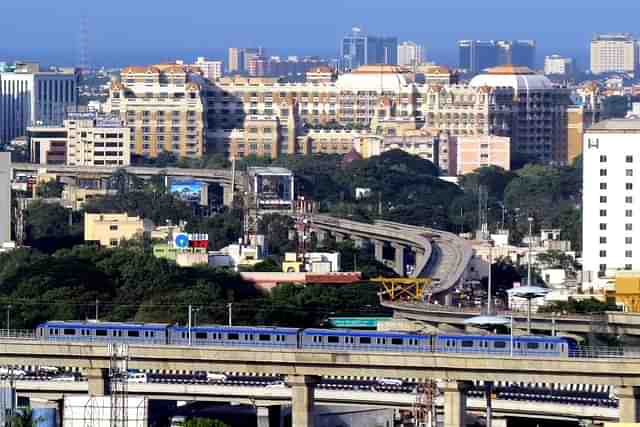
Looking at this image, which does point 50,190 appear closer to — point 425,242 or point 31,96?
point 425,242

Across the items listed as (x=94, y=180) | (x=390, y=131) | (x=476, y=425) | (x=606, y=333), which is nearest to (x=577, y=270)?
(x=606, y=333)

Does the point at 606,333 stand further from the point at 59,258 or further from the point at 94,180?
the point at 94,180

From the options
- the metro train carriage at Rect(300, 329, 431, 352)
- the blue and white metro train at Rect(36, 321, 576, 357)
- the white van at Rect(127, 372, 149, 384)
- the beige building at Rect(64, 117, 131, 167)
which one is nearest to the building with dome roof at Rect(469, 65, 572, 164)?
the beige building at Rect(64, 117, 131, 167)

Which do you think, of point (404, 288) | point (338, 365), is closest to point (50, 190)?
point (404, 288)

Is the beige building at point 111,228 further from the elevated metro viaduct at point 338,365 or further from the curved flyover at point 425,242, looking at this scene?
the elevated metro viaduct at point 338,365

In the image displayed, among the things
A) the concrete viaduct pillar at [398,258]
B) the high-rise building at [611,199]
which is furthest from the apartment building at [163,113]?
the high-rise building at [611,199]

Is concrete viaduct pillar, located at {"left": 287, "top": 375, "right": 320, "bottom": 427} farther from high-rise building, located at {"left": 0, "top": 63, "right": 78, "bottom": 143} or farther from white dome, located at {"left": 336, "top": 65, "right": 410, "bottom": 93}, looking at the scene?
high-rise building, located at {"left": 0, "top": 63, "right": 78, "bottom": 143}

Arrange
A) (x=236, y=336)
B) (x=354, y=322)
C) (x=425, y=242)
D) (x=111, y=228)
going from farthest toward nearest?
(x=111, y=228) < (x=425, y=242) < (x=354, y=322) < (x=236, y=336)
